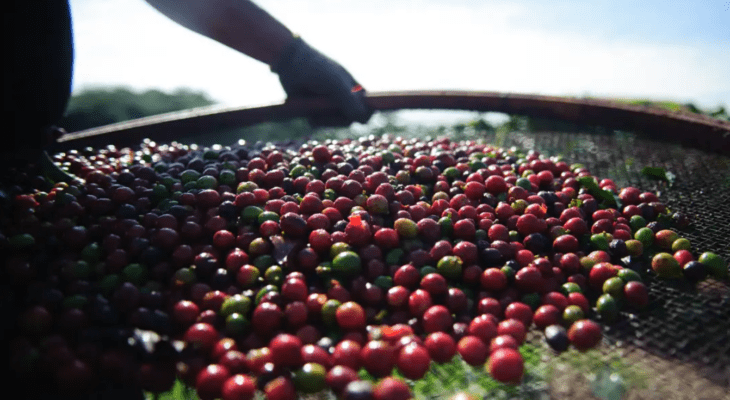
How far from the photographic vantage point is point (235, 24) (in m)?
3.50

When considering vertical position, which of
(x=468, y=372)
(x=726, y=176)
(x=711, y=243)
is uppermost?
(x=726, y=176)

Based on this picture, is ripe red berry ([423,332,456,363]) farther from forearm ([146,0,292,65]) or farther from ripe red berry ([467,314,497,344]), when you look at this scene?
forearm ([146,0,292,65])

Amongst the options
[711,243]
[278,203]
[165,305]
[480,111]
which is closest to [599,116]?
[480,111]

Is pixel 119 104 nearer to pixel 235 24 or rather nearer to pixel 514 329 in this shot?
pixel 235 24

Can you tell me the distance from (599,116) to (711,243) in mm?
1359

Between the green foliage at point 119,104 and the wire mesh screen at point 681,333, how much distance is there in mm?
5323

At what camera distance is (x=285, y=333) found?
1682 mm

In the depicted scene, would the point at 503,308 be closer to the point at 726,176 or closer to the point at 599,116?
the point at 726,176

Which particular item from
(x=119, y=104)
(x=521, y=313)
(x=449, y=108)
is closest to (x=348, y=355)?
(x=521, y=313)

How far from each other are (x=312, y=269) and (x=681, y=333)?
133 cm

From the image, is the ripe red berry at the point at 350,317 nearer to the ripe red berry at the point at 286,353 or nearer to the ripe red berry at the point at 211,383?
the ripe red berry at the point at 286,353

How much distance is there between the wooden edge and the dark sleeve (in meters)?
0.79

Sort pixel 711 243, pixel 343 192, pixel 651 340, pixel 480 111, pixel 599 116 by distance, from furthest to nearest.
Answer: pixel 480 111 < pixel 599 116 < pixel 343 192 < pixel 711 243 < pixel 651 340

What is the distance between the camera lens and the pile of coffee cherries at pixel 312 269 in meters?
1.52
